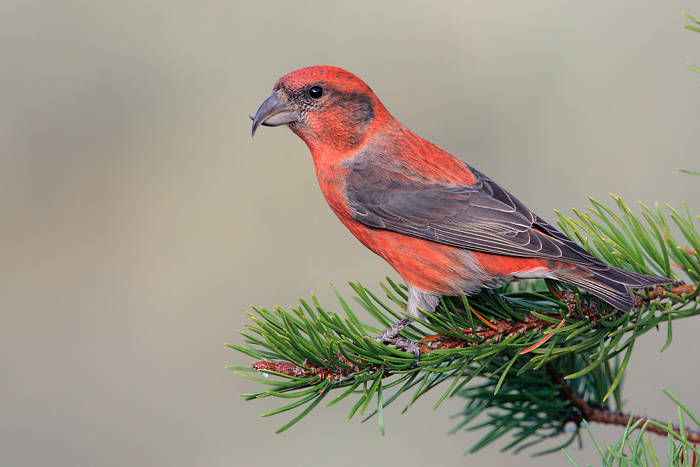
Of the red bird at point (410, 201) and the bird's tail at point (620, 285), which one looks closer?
the bird's tail at point (620, 285)

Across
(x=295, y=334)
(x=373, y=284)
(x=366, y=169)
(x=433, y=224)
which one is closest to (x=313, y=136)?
(x=366, y=169)

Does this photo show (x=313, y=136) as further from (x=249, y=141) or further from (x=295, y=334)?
(x=249, y=141)

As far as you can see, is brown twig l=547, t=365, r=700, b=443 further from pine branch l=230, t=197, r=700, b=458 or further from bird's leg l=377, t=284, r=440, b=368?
bird's leg l=377, t=284, r=440, b=368

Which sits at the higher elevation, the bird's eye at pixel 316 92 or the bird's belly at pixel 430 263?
the bird's eye at pixel 316 92

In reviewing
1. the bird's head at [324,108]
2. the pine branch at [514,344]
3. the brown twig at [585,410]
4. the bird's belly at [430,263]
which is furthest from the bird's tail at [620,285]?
the bird's head at [324,108]

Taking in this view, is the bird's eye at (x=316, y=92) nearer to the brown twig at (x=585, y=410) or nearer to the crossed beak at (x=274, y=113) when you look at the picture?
the crossed beak at (x=274, y=113)

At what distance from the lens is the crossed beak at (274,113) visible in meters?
2.74

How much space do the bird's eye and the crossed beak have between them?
0.11 metres

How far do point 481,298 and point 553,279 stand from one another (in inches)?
11.2

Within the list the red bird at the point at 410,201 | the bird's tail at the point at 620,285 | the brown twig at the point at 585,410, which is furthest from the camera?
the red bird at the point at 410,201

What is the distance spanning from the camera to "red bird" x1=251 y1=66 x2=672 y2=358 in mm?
2455

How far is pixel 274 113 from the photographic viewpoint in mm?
2775

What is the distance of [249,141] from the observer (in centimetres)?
520

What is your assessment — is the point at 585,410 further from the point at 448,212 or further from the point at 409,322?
the point at 448,212
